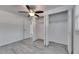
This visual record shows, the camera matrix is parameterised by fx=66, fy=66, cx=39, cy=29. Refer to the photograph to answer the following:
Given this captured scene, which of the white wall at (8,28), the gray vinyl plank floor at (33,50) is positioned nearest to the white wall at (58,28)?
the gray vinyl plank floor at (33,50)

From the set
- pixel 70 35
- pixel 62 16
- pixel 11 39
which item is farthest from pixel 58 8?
pixel 11 39

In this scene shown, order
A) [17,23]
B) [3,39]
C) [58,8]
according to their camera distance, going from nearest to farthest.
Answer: [58,8], [3,39], [17,23]

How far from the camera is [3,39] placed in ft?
13.4

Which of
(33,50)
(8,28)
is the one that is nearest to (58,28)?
(33,50)

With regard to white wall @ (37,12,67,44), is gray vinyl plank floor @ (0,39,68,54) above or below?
below

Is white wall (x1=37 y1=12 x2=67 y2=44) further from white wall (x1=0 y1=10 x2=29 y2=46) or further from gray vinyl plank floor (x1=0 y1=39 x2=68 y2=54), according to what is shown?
white wall (x1=0 y1=10 x2=29 y2=46)

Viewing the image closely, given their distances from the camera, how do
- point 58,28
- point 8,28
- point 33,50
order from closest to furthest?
point 33,50
point 8,28
point 58,28

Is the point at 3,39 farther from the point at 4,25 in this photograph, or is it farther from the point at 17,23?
the point at 17,23

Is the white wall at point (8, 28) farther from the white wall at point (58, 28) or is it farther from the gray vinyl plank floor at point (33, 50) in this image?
the white wall at point (58, 28)

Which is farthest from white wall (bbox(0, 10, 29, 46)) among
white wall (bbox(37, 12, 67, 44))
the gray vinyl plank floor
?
white wall (bbox(37, 12, 67, 44))

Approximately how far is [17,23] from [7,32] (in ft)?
4.14

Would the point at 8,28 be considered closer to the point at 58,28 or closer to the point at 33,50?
the point at 33,50

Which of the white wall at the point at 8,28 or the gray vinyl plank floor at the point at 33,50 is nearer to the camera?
the gray vinyl plank floor at the point at 33,50

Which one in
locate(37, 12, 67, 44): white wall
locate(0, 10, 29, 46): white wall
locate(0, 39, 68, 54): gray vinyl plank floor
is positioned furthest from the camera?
locate(37, 12, 67, 44): white wall
